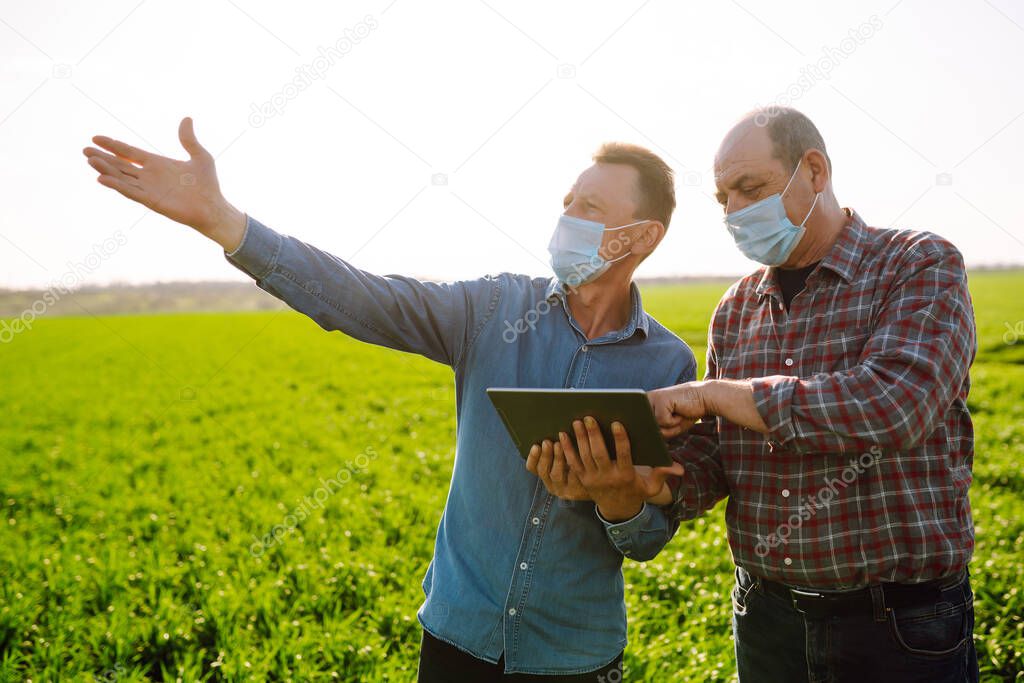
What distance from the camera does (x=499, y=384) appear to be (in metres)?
2.44

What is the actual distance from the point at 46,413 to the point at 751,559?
1446 cm

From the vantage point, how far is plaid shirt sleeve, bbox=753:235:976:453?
1.96 metres

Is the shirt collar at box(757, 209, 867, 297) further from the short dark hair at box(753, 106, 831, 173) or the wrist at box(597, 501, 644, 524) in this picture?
the wrist at box(597, 501, 644, 524)

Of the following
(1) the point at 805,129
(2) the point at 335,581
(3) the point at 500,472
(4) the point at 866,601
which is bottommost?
(2) the point at 335,581

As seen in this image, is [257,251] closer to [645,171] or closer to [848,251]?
[645,171]

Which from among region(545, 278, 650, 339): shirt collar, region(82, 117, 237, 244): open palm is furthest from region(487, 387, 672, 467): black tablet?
region(82, 117, 237, 244): open palm

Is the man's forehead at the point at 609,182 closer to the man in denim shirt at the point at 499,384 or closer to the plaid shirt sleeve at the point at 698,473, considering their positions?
the man in denim shirt at the point at 499,384

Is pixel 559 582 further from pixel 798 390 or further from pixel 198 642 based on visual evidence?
pixel 198 642

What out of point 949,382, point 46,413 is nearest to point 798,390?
point 949,382

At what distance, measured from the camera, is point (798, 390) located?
2.02 metres

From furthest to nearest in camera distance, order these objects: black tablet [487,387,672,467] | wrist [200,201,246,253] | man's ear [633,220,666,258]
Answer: man's ear [633,220,666,258] < wrist [200,201,246,253] < black tablet [487,387,672,467]

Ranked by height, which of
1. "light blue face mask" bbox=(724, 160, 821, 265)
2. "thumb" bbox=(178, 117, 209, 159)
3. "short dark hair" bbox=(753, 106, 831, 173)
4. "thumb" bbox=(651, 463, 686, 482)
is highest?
"short dark hair" bbox=(753, 106, 831, 173)

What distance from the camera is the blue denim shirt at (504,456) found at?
2246 millimetres

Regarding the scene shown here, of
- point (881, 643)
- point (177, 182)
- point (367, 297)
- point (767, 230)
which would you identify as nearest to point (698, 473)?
point (881, 643)
